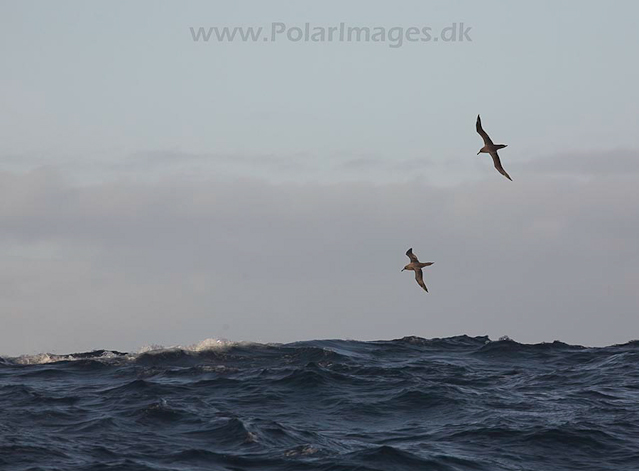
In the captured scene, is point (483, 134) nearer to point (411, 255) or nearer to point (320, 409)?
point (411, 255)

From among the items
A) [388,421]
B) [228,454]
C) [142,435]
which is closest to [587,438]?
[388,421]

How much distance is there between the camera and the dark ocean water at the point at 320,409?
33.9 meters

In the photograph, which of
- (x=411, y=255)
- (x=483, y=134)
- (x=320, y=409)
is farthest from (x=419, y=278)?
(x=320, y=409)

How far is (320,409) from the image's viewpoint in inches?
1613

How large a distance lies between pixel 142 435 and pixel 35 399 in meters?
8.24

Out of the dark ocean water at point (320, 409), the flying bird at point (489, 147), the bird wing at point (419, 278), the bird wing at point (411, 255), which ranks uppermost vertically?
the flying bird at point (489, 147)

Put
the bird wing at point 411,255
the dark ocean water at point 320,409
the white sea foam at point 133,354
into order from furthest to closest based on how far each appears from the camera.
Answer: the white sea foam at point 133,354, the bird wing at point 411,255, the dark ocean water at point 320,409

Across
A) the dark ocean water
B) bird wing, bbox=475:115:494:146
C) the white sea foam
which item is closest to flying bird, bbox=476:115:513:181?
bird wing, bbox=475:115:494:146

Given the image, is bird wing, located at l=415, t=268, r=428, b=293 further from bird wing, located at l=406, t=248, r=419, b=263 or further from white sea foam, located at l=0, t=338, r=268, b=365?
white sea foam, located at l=0, t=338, r=268, b=365

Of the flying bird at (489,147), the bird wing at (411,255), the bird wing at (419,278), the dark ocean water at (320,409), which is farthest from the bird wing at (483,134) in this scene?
the dark ocean water at (320,409)

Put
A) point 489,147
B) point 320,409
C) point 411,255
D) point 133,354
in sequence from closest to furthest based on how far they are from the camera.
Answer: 1. point 489,147
2. point 411,255
3. point 320,409
4. point 133,354

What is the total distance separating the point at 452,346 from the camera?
58.9m

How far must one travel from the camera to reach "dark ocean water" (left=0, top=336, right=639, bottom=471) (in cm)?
3388

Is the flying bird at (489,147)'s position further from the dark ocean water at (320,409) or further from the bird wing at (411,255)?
the dark ocean water at (320,409)
